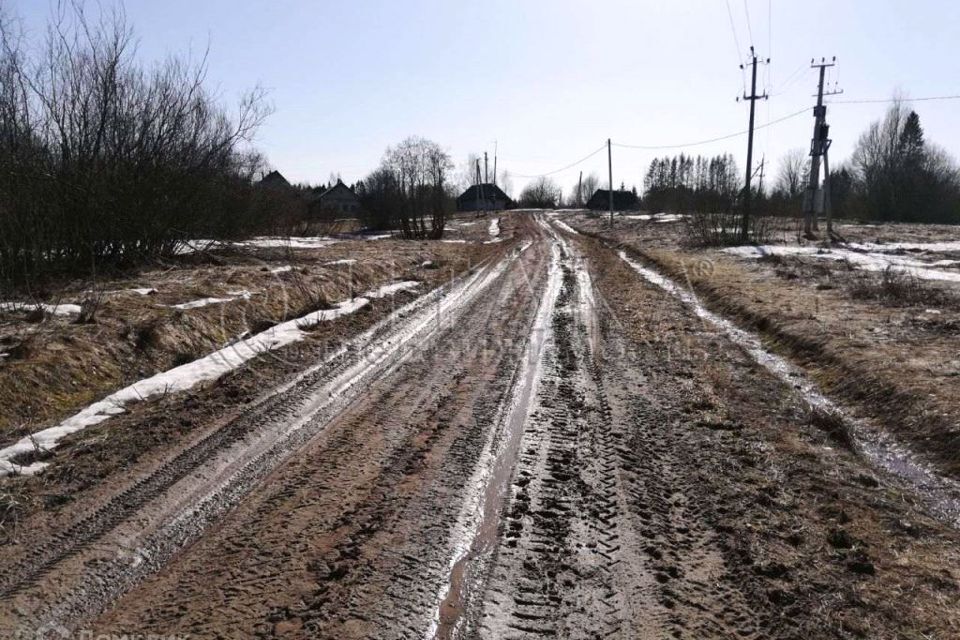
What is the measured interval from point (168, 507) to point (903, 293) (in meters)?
11.9

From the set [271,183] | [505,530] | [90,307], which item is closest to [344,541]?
[505,530]

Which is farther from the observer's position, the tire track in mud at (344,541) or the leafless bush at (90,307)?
the leafless bush at (90,307)

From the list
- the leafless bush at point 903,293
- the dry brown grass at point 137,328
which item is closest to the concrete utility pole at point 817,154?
the leafless bush at point 903,293

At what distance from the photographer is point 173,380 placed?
602cm

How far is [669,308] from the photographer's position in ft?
35.9

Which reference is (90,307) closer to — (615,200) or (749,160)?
(749,160)

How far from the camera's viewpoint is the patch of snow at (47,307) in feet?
24.5

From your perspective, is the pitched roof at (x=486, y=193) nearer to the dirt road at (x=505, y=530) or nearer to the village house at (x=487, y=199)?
the village house at (x=487, y=199)

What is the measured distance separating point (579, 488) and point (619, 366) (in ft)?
10.6

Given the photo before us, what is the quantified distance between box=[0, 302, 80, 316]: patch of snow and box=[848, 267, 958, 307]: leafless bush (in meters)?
12.9

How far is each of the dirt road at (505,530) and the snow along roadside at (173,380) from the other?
3.43 ft

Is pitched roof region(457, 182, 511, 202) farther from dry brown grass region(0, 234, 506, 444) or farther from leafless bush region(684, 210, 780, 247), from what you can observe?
dry brown grass region(0, 234, 506, 444)

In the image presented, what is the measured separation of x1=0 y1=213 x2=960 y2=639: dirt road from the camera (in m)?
2.58

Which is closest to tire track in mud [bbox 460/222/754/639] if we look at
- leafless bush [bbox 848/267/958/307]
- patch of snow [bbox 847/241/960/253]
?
leafless bush [bbox 848/267/958/307]
